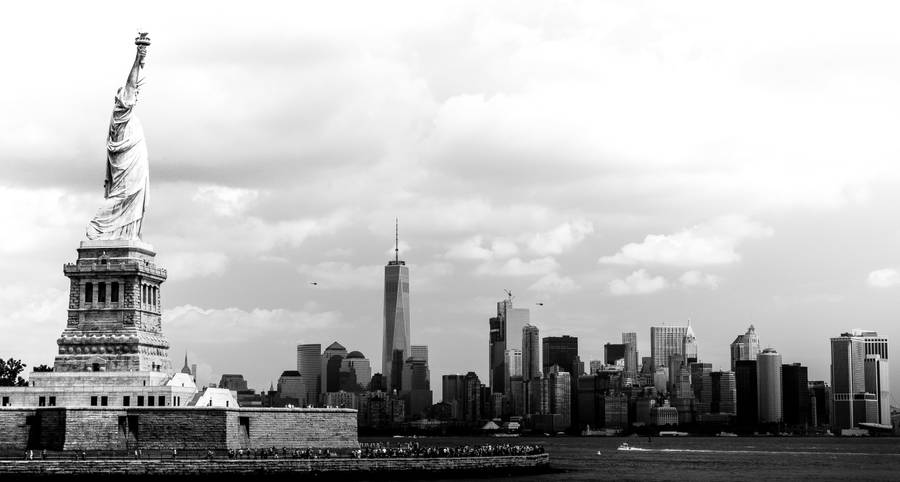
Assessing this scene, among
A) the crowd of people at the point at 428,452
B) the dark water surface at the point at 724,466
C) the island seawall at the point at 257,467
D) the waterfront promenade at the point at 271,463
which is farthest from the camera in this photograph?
the dark water surface at the point at 724,466

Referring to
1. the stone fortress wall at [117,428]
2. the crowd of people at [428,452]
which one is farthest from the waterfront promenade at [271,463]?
the stone fortress wall at [117,428]

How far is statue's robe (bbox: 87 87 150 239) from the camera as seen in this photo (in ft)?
293

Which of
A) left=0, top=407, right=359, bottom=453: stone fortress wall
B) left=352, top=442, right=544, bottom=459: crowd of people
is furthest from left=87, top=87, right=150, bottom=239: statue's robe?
left=352, top=442, right=544, bottom=459: crowd of people

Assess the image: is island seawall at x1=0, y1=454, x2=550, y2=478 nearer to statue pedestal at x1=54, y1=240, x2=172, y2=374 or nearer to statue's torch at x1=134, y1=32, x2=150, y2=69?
statue pedestal at x1=54, y1=240, x2=172, y2=374

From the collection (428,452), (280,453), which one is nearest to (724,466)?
(428,452)

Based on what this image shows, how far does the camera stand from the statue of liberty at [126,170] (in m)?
89.4

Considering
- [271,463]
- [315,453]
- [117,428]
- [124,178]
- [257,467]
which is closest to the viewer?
[257,467]

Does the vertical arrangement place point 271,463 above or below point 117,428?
below

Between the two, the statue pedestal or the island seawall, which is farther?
the statue pedestal

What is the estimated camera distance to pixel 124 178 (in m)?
89.9

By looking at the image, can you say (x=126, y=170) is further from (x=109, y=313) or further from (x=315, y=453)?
(x=315, y=453)

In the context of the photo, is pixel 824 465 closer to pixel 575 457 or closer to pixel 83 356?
pixel 575 457

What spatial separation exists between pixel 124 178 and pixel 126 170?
20.7 inches

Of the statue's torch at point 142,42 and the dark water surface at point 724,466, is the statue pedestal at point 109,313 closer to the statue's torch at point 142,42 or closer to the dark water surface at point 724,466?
the statue's torch at point 142,42
